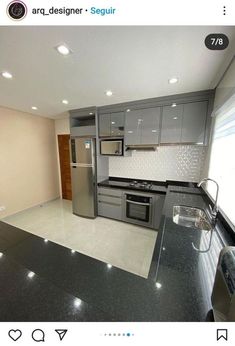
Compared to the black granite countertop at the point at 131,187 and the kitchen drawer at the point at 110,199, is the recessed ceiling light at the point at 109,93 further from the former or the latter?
the kitchen drawer at the point at 110,199

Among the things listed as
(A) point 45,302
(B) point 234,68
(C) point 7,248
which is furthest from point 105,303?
(B) point 234,68

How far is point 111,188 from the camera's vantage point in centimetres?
293

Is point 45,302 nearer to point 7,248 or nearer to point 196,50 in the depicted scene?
point 7,248

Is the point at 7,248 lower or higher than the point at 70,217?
higher

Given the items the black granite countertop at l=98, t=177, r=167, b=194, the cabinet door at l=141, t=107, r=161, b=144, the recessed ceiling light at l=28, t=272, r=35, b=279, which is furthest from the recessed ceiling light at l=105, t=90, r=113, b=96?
the recessed ceiling light at l=28, t=272, r=35, b=279

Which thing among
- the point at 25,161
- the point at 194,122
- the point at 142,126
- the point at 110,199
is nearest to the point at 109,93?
the point at 142,126

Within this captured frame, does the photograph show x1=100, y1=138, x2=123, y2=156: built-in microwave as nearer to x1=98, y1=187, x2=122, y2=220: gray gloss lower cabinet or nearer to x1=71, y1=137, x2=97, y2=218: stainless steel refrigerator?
x1=71, y1=137, x2=97, y2=218: stainless steel refrigerator

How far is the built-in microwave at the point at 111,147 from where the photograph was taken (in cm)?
282

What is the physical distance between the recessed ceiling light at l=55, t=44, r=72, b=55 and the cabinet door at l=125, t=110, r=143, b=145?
159cm
